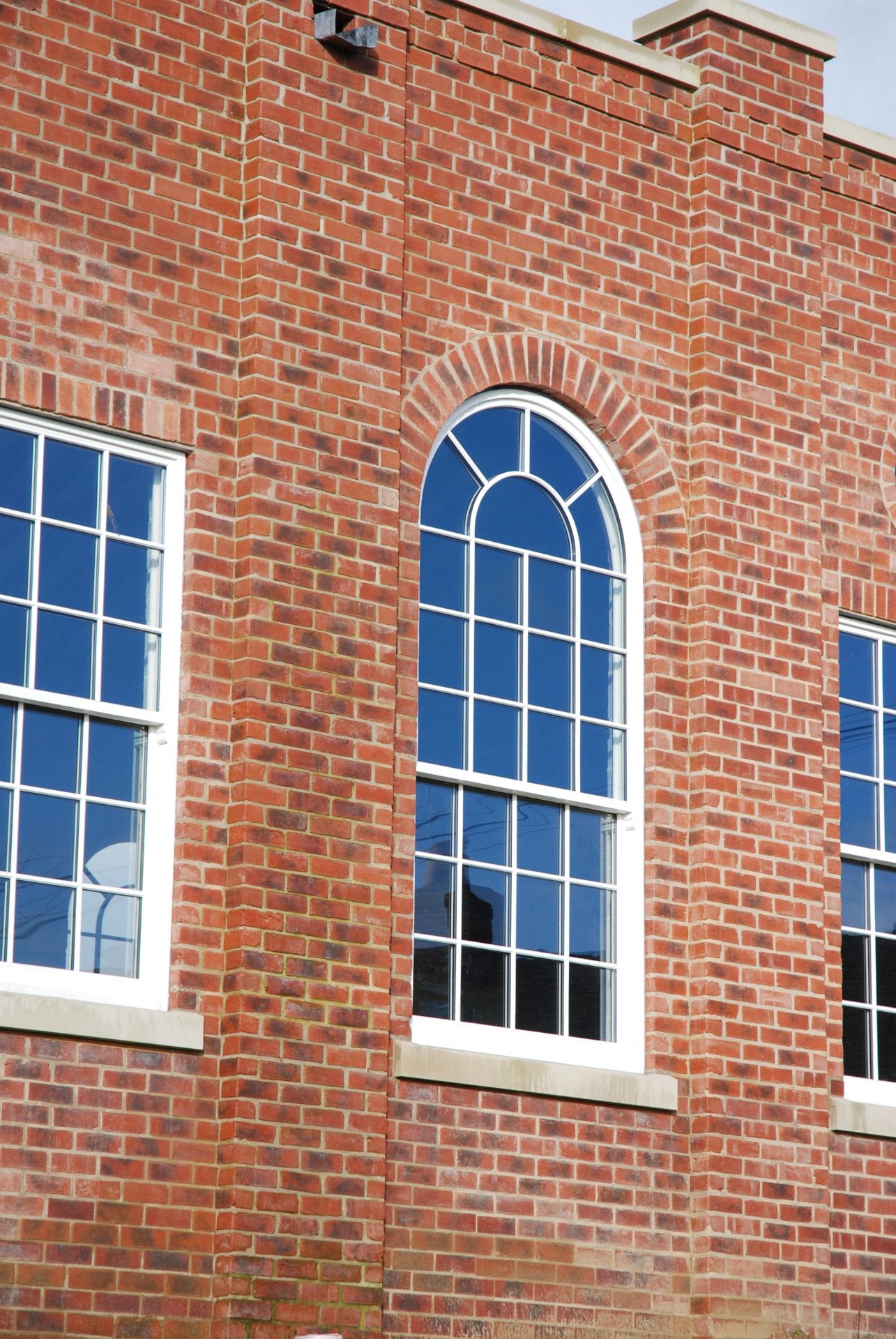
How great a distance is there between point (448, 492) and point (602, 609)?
3.55 ft

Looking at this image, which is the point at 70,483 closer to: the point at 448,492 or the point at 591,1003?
the point at 448,492

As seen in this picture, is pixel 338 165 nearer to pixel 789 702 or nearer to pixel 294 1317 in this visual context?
pixel 789 702

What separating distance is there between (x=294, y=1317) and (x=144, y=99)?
533 centimetres

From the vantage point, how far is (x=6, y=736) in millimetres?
8859

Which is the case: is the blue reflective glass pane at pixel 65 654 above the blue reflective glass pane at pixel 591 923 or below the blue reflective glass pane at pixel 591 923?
above

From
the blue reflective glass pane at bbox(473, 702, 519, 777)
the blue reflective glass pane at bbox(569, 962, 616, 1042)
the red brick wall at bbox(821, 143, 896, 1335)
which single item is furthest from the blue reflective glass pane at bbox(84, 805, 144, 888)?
the red brick wall at bbox(821, 143, 896, 1335)

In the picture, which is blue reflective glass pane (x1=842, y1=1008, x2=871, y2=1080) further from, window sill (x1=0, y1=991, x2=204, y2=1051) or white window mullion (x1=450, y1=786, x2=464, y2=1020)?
window sill (x1=0, y1=991, x2=204, y2=1051)

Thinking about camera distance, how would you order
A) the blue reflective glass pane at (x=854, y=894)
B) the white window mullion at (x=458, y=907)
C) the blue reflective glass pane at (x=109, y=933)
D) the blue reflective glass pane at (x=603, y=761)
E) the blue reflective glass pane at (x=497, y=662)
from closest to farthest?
the blue reflective glass pane at (x=109, y=933)
the white window mullion at (x=458, y=907)
the blue reflective glass pane at (x=497, y=662)
the blue reflective glass pane at (x=603, y=761)
the blue reflective glass pane at (x=854, y=894)

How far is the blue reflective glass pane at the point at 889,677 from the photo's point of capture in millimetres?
12227

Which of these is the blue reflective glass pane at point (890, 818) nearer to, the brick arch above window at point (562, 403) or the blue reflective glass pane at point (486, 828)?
the brick arch above window at point (562, 403)

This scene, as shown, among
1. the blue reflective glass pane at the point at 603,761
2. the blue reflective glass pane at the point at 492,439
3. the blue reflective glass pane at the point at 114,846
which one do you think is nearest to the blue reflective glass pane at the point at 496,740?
the blue reflective glass pane at the point at 603,761

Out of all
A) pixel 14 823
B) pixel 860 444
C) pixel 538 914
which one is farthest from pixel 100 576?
pixel 860 444

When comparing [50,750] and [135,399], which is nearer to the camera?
[50,750]

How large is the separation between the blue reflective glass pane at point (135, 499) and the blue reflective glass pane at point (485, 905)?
88.2 inches
